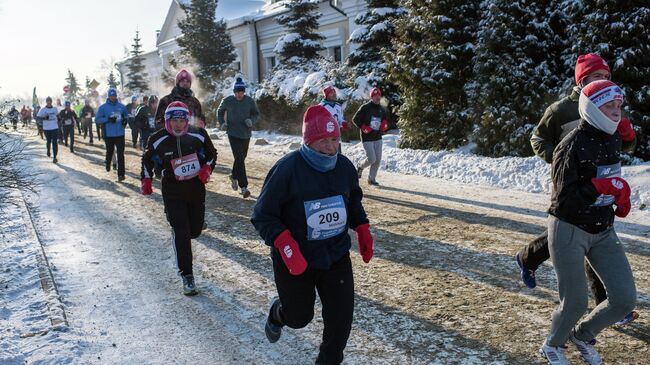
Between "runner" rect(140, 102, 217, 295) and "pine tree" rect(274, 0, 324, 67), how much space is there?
2062 cm

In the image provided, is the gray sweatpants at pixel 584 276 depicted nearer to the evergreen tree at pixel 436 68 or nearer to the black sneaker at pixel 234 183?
the black sneaker at pixel 234 183

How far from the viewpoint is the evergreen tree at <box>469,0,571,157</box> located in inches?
515

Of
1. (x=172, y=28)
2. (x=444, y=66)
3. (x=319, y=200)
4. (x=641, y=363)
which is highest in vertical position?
(x=172, y=28)

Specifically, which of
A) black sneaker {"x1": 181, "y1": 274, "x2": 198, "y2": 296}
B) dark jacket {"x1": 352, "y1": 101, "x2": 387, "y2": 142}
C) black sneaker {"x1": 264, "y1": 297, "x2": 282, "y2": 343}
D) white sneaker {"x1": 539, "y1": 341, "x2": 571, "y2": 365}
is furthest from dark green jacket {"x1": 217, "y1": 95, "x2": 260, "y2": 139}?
white sneaker {"x1": 539, "y1": 341, "x2": 571, "y2": 365}

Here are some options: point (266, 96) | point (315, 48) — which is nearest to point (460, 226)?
point (266, 96)

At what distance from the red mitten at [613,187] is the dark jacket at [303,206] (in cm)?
154

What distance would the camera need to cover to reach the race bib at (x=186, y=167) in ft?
18.1

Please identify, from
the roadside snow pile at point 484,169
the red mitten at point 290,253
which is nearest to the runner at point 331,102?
the roadside snow pile at point 484,169

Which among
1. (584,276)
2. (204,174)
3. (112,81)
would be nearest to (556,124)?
(584,276)

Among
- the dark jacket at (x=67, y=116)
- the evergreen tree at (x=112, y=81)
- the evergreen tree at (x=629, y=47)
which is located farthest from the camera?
the evergreen tree at (x=112, y=81)

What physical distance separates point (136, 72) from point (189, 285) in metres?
57.9

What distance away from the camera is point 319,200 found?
3361 millimetres

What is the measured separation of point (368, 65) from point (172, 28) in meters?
36.4

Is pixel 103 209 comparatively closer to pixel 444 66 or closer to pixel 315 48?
pixel 444 66
